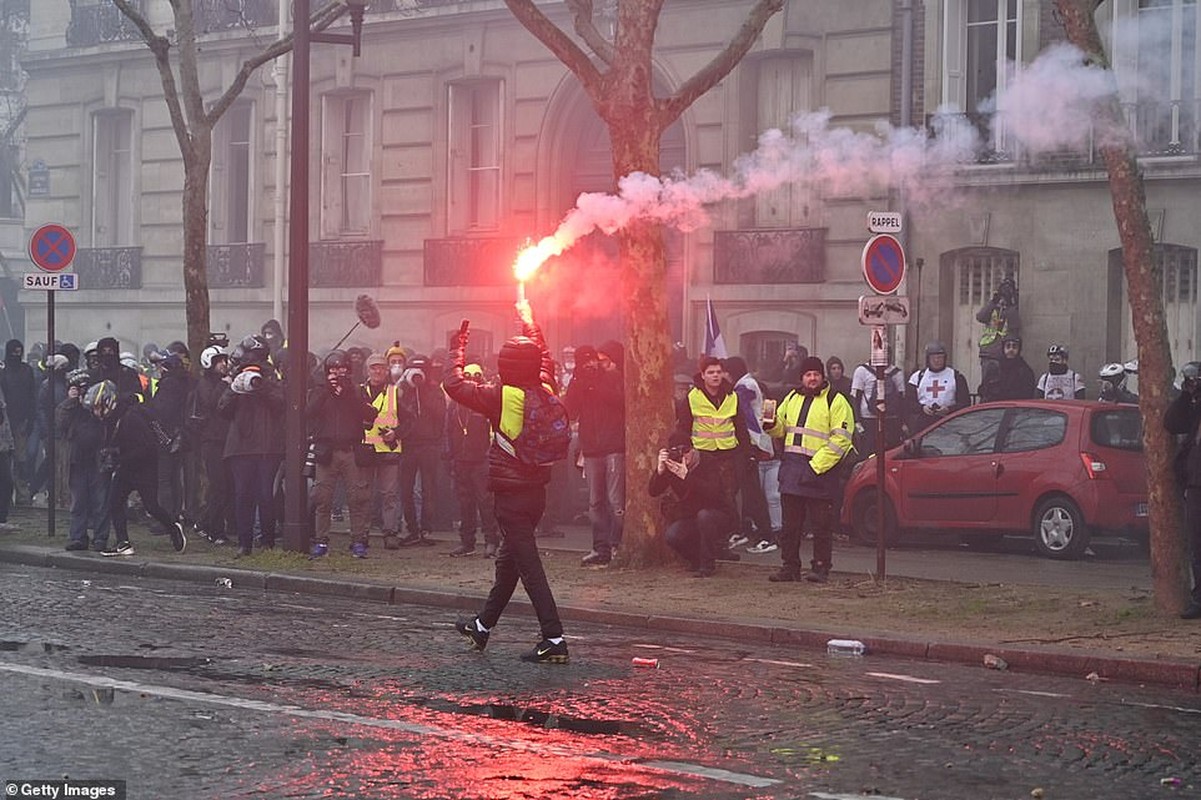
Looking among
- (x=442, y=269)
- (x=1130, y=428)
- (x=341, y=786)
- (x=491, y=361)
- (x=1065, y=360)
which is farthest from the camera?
(x=442, y=269)

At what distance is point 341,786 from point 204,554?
1103 centimetres

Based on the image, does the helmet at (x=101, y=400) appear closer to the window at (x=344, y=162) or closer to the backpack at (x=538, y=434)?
the backpack at (x=538, y=434)

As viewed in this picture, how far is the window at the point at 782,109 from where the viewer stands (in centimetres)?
2784

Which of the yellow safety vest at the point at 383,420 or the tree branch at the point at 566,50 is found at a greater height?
the tree branch at the point at 566,50

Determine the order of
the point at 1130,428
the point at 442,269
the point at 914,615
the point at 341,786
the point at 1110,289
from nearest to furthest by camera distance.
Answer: the point at 341,786
the point at 914,615
the point at 1130,428
the point at 1110,289
the point at 442,269

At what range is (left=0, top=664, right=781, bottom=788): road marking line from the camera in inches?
322

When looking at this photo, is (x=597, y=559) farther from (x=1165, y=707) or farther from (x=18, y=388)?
(x=18, y=388)

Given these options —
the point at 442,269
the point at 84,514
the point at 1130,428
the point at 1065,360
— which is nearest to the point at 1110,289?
the point at 1065,360

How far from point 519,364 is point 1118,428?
8580 millimetres

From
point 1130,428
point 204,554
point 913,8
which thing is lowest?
point 204,554

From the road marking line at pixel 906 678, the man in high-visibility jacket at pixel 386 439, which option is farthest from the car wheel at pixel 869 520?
the road marking line at pixel 906 678

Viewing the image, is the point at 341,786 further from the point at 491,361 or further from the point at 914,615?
the point at 491,361

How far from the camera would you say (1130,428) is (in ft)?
60.4

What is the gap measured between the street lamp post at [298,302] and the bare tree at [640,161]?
2.17 m
